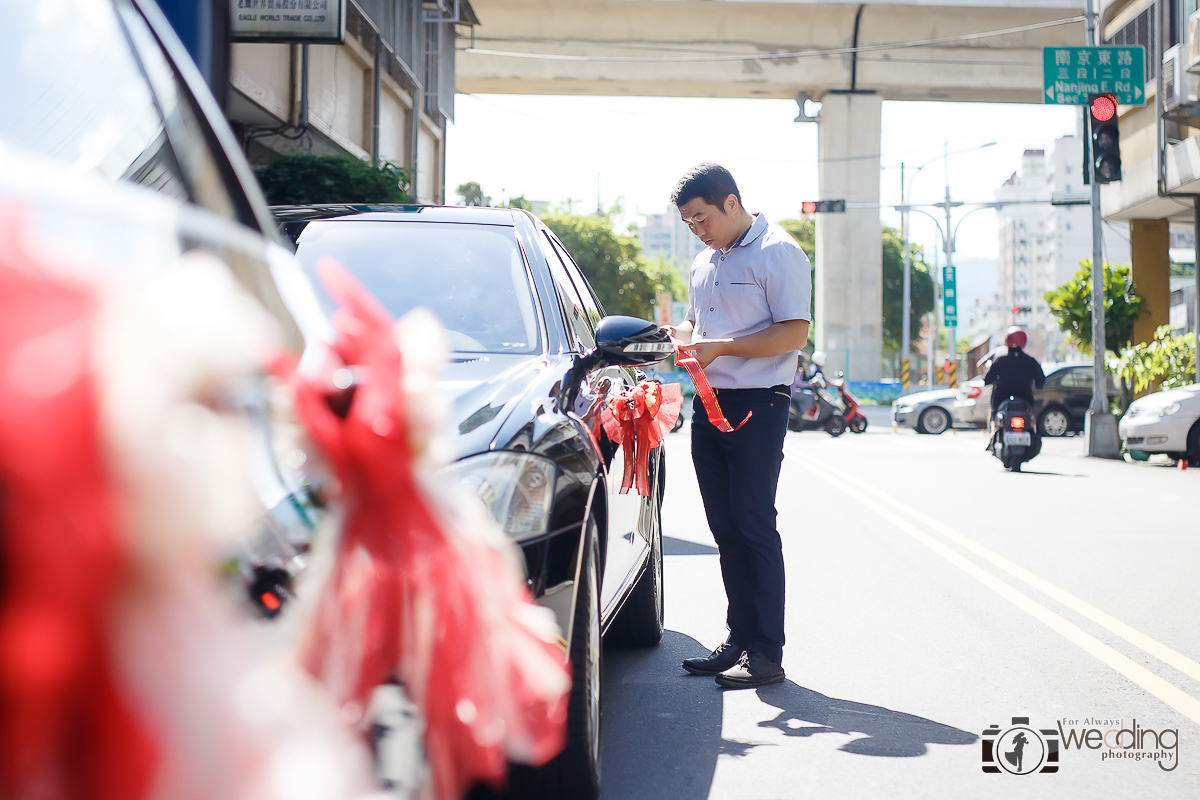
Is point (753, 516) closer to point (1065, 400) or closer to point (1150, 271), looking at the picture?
point (1065, 400)


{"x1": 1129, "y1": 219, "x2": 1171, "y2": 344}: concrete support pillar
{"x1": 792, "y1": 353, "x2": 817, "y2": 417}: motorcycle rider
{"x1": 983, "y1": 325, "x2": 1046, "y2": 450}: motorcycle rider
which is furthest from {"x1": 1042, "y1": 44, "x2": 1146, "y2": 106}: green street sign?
{"x1": 1129, "y1": 219, "x2": 1171, "y2": 344}: concrete support pillar

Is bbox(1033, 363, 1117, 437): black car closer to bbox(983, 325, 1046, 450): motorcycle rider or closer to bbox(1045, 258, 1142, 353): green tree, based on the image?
bbox(1045, 258, 1142, 353): green tree

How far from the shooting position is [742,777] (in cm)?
331

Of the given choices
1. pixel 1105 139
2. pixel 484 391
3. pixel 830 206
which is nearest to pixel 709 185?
pixel 484 391

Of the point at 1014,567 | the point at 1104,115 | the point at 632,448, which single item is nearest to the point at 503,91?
the point at 1104,115

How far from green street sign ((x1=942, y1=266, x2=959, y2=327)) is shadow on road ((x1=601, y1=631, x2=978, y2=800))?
37716 millimetres

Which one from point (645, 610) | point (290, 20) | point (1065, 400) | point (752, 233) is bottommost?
point (645, 610)

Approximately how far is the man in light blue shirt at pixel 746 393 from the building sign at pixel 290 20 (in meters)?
9.00

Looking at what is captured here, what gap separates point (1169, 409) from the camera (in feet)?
48.5

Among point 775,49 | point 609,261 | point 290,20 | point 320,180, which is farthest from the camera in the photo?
point 609,261

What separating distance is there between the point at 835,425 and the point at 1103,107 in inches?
344

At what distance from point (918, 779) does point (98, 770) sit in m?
3.04

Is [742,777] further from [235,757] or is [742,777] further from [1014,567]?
[1014,567]

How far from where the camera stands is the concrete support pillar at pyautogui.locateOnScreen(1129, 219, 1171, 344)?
25.7 meters
